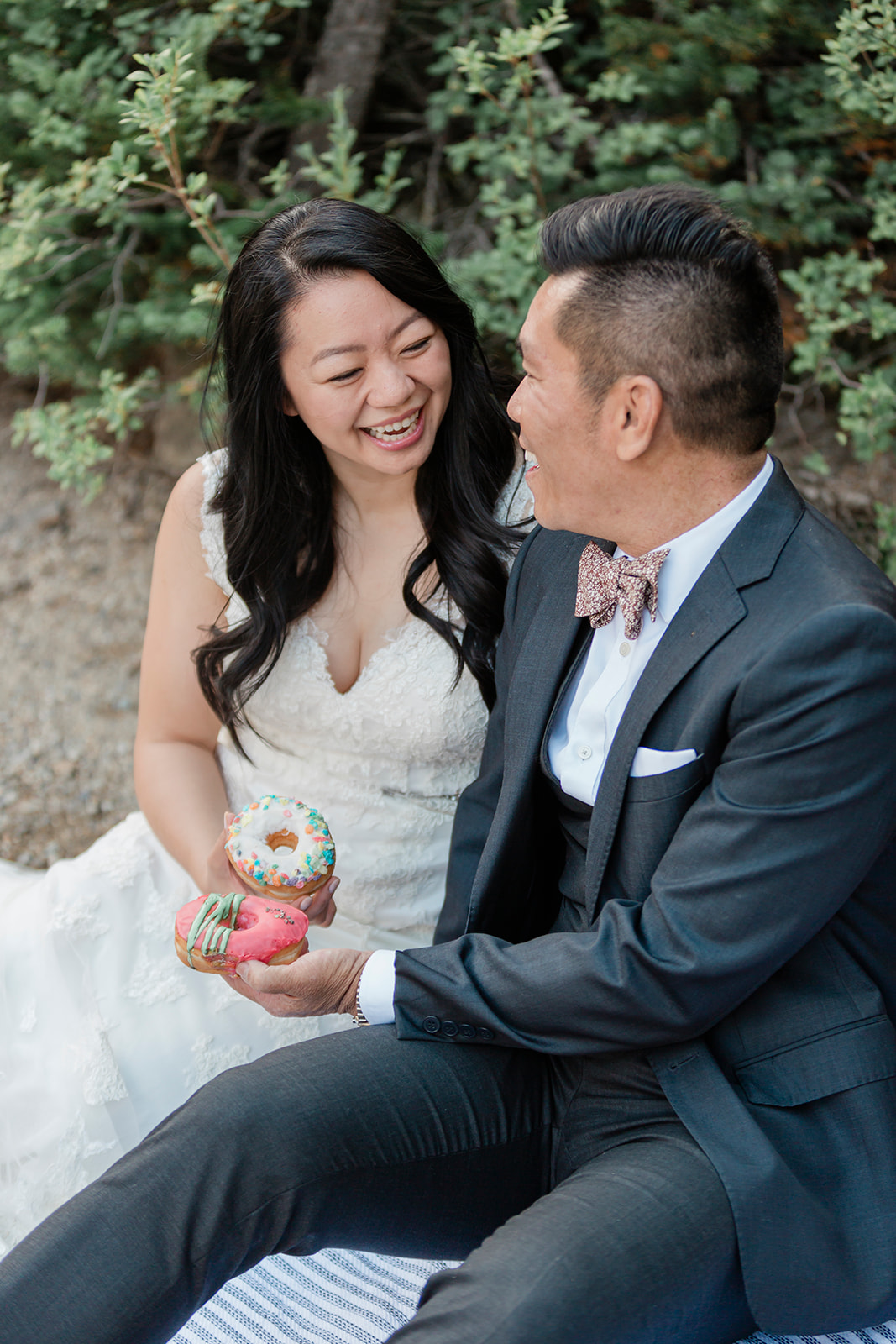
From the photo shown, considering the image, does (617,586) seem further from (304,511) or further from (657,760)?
(304,511)

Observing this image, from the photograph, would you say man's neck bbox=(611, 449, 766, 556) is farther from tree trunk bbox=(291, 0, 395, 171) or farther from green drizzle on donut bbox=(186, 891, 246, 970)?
tree trunk bbox=(291, 0, 395, 171)

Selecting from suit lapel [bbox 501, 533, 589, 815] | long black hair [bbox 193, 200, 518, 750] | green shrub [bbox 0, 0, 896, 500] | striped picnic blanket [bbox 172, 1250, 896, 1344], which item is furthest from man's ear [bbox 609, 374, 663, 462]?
green shrub [bbox 0, 0, 896, 500]

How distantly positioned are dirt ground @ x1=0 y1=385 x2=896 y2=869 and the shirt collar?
2.51 meters

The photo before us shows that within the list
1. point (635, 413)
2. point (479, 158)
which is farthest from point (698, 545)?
point (479, 158)

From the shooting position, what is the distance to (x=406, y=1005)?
2.24m

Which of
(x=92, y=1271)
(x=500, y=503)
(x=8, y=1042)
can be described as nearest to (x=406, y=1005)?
(x=92, y=1271)

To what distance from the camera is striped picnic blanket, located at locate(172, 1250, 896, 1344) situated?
244 cm

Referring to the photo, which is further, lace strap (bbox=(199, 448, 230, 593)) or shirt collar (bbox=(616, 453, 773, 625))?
lace strap (bbox=(199, 448, 230, 593))

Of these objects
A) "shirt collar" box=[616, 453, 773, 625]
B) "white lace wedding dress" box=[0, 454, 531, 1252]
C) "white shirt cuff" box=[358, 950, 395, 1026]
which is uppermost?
"shirt collar" box=[616, 453, 773, 625]

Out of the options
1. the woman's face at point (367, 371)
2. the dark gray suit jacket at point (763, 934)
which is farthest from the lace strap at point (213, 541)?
the dark gray suit jacket at point (763, 934)

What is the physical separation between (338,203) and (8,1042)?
203 centimetres

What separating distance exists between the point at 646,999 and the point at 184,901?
4.59 feet

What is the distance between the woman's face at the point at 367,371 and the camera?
2602mm

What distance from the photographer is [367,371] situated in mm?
2641
